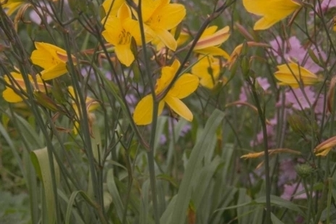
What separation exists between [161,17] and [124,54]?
0.11 meters

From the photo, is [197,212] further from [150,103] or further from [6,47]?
[6,47]

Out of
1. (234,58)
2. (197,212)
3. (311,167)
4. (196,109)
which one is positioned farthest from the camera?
(196,109)

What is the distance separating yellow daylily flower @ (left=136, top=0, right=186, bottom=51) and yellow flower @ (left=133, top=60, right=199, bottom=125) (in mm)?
62

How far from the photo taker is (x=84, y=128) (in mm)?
1385

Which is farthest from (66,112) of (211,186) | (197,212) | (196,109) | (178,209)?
(196,109)

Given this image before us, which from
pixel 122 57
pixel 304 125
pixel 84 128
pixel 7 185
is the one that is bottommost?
pixel 7 185

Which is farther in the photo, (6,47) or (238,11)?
(238,11)

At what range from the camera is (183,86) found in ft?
4.63

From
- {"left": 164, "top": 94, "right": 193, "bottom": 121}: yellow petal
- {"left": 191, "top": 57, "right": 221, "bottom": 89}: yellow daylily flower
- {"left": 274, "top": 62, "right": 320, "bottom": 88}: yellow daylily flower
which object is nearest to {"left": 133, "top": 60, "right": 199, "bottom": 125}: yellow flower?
{"left": 164, "top": 94, "right": 193, "bottom": 121}: yellow petal

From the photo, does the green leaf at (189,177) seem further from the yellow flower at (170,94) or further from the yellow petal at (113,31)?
the yellow petal at (113,31)

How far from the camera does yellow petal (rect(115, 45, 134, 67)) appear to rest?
1.33m

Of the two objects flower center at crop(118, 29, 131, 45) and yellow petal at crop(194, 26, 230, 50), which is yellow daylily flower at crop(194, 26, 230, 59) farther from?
flower center at crop(118, 29, 131, 45)

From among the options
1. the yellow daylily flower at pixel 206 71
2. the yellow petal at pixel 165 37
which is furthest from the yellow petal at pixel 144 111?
the yellow daylily flower at pixel 206 71

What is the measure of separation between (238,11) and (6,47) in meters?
1.52
